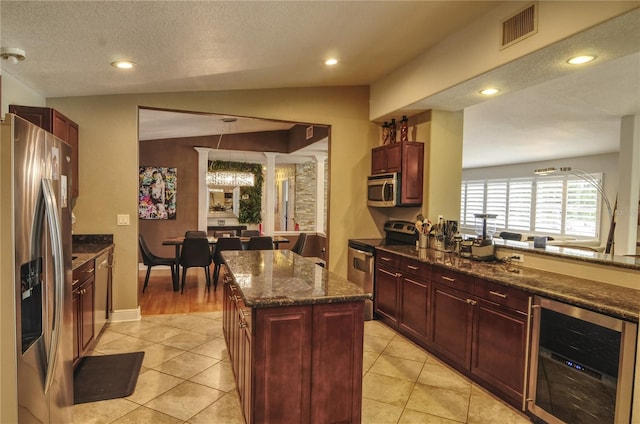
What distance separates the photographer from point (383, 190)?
14.9ft

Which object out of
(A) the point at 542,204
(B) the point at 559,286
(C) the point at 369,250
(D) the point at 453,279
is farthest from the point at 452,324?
(A) the point at 542,204

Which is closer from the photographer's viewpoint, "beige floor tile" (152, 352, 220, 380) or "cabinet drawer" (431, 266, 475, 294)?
"cabinet drawer" (431, 266, 475, 294)

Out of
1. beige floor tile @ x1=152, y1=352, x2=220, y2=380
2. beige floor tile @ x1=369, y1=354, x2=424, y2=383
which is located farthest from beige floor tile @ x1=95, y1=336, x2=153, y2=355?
beige floor tile @ x1=369, y1=354, x2=424, y2=383

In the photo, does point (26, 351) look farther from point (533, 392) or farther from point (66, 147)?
point (533, 392)

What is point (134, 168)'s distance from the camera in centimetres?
423

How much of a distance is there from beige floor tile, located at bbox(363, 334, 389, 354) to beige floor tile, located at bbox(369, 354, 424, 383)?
160 mm

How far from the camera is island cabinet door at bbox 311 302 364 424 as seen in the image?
6.89ft

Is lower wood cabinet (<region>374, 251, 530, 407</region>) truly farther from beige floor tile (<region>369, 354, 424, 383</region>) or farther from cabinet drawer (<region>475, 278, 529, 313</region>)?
beige floor tile (<region>369, 354, 424, 383</region>)

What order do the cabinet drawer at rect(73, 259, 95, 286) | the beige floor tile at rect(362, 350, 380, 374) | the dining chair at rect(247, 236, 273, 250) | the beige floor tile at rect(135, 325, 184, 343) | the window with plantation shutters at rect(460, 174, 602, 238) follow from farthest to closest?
the window with plantation shutters at rect(460, 174, 602, 238), the dining chair at rect(247, 236, 273, 250), the beige floor tile at rect(135, 325, 184, 343), the beige floor tile at rect(362, 350, 380, 374), the cabinet drawer at rect(73, 259, 95, 286)

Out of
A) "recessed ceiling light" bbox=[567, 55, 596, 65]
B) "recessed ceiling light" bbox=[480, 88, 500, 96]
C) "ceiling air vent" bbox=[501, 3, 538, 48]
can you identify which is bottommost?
"recessed ceiling light" bbox=[567, 55, 596, 65]

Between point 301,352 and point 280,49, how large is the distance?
2446 mm

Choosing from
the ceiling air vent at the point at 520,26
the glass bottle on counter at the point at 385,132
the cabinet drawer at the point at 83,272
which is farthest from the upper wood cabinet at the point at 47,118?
the ceiling air vent at the point at 520,26

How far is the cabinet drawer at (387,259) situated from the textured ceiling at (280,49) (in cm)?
166

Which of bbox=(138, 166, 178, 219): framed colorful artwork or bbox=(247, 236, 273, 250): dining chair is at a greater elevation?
bbox=(138, 166, 178, 219): framed colorful artwork
